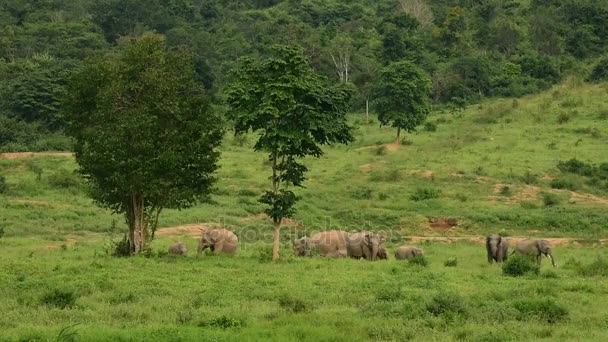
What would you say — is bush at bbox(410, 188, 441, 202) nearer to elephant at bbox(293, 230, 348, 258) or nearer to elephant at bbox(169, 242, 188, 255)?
elephant at bbox(293, 230, 348, 258)

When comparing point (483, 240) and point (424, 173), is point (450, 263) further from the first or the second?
point (424, 173)

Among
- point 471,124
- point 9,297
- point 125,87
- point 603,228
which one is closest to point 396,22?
point 471,124

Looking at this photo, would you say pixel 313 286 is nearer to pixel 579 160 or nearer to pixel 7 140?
pixel 579 160

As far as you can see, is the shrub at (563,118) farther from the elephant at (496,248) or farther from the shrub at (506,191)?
the elephant at (496,248)

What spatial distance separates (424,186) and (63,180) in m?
16.5

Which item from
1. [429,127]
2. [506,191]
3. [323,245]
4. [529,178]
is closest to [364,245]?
[323,245]

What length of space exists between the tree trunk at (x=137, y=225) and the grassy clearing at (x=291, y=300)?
1.28 m

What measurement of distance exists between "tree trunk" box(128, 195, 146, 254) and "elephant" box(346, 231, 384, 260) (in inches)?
234

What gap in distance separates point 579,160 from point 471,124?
42.7 feet

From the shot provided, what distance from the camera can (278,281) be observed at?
1681 cm

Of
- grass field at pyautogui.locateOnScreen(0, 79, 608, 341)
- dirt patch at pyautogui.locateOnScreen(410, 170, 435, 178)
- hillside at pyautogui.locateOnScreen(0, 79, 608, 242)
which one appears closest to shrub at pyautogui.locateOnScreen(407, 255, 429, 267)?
grass field at pyautogui.locateOnScreen(0, 79, 608, 341)

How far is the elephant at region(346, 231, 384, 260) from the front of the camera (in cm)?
2247

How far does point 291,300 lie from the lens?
14391 mm

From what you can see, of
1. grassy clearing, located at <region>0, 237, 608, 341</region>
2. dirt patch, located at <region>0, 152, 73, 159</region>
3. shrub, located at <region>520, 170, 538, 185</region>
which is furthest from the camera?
dirt patch, located at <region>0, 152, 73, 159</region>
